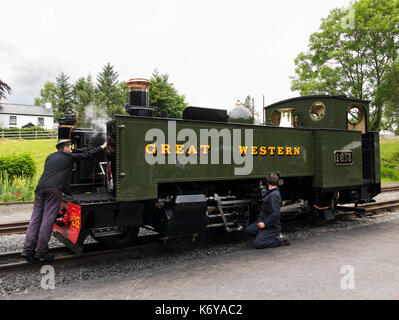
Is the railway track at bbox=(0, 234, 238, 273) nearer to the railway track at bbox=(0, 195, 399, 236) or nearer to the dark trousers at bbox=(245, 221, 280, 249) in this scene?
the dark trousers at bbox=(245, 221, 280, 249)

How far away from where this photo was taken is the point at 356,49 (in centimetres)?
1836

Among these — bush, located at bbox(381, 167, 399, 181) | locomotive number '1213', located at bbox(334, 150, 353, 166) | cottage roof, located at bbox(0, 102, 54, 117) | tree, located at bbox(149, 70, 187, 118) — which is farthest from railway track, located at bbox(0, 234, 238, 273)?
cottage roof, located at bbox(0, 102, 54, 117)

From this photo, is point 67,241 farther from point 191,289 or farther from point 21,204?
point 21,204

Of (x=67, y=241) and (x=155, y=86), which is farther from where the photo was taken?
(x=155, y=86)

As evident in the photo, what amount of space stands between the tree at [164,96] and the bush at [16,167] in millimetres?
20060

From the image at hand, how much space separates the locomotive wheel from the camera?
5269 millimetres

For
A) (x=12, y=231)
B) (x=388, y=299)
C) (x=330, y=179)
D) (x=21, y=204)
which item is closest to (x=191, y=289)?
(x=388, y=299)

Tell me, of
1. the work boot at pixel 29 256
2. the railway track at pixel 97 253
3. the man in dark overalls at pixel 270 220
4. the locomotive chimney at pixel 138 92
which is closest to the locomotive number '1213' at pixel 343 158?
the man in dark overalls at pixel 270 220

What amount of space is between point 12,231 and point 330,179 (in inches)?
267

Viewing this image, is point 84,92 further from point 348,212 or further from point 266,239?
point 266,239

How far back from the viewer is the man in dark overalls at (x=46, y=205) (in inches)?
179

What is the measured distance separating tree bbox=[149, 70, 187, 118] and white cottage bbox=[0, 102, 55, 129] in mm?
23379

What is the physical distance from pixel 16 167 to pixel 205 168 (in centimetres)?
1188
